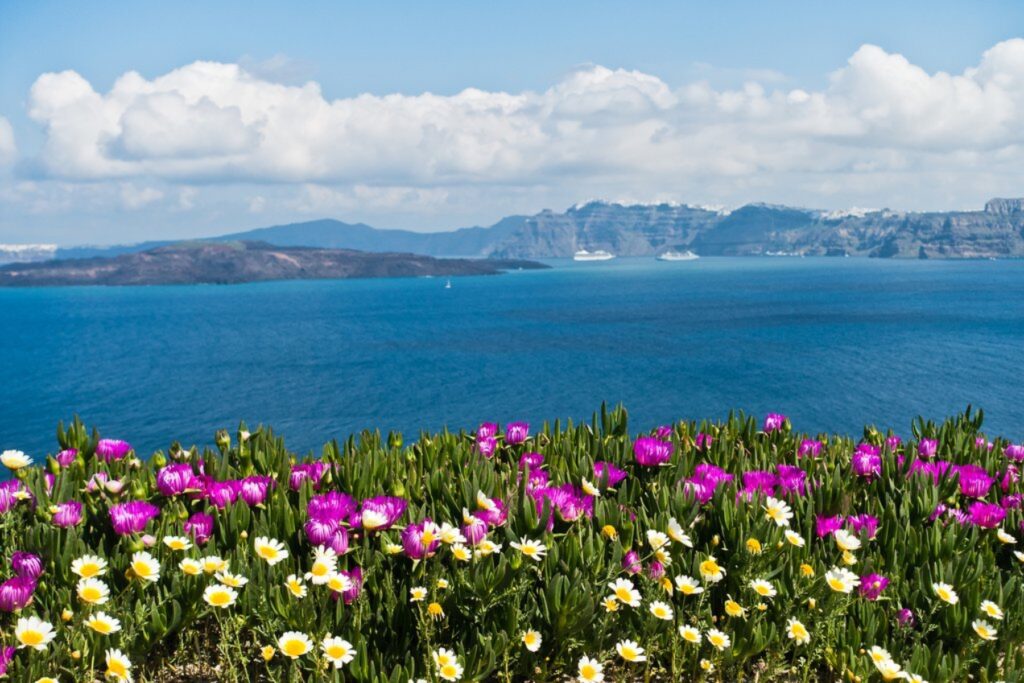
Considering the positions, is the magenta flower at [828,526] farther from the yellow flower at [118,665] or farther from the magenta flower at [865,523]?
the yellow flower at [118,665]

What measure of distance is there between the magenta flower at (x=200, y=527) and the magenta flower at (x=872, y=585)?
3298 mm

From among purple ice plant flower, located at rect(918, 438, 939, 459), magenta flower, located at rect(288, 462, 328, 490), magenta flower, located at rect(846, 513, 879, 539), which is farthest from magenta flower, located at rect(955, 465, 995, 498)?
magenta flower, located at rect(288, 462, 328, 490)

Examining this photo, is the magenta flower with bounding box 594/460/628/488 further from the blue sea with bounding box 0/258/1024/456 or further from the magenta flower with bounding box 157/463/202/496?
the blue sea with bounding box 0/258/1024/456

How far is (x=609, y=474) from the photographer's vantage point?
5.24 metres

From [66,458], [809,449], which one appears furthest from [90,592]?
[809,449]

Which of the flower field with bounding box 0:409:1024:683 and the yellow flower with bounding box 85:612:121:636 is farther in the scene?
the flower field with bounding box 0:409:1024:683

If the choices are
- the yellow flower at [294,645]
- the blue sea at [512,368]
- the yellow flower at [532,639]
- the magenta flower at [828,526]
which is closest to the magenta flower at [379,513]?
the yellow flower at [294,645]

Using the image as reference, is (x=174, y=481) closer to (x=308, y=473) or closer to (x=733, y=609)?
(x=308, y=473)

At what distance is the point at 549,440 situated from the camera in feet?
21.2

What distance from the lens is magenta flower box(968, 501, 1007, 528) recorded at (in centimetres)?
498

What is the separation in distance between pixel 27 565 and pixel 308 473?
1.72 meters

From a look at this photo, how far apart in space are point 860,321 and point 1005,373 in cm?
4811

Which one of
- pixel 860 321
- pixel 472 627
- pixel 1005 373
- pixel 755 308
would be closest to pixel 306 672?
pixel 472 627

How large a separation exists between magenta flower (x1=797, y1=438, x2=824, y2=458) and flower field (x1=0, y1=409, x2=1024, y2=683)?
1.16 metres
